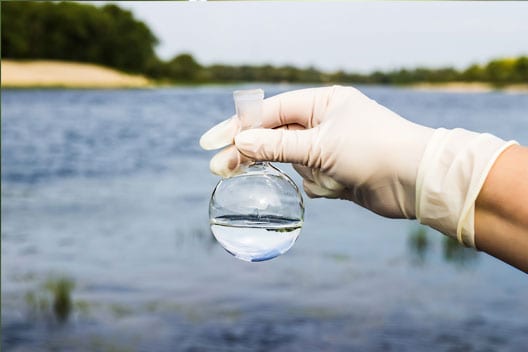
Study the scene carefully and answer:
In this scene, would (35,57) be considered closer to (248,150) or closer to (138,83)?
(138,83)

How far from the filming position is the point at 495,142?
1.43 meters

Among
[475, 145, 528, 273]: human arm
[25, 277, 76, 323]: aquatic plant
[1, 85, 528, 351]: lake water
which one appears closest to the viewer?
[475, 145, 528, 273]: human arm

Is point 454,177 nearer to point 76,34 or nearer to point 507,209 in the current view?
point 507,209

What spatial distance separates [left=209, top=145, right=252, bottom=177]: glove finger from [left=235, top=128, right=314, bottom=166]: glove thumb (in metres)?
0.05

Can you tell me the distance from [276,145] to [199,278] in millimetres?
7018

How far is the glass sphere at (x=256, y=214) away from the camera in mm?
1420

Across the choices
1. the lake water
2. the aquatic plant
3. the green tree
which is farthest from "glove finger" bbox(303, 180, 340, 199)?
the green tree

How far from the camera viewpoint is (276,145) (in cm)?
150

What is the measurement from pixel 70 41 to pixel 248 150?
1874cm

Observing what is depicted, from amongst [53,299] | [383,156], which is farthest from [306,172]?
[53,299]

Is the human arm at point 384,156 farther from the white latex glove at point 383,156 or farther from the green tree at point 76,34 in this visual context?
the green tree at point 76,34

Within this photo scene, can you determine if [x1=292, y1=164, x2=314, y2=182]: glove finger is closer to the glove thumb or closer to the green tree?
the glove thumb

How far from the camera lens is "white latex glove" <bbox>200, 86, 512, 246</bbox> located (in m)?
1.42

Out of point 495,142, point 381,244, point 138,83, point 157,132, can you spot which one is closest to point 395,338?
point 381,244
